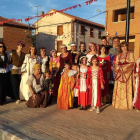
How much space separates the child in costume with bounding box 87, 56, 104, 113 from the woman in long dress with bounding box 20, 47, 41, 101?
1.86 m

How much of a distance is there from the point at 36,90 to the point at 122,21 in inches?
530

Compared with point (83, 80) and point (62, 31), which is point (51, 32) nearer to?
point (62, 31)

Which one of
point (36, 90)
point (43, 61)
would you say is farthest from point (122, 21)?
point (36, 90)

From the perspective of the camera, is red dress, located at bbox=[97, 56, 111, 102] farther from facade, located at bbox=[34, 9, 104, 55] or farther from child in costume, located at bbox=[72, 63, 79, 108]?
facade, located at bbox=[34, 9, 104, 55]

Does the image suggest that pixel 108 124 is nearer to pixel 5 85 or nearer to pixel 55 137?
pixel 55 137

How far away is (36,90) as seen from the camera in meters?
5.58

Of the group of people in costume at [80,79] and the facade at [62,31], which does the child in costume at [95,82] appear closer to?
the group of people in costume at [80,79]

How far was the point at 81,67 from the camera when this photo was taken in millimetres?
5277

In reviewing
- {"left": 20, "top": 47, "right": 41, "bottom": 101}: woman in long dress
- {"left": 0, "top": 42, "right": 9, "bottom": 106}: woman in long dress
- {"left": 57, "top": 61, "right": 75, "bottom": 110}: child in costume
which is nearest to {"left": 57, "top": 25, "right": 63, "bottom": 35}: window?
{"left": 20, "top": 47, "right": 41, "bottom": 101}: woman in long dress

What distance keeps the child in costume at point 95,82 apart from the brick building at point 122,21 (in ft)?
37.1

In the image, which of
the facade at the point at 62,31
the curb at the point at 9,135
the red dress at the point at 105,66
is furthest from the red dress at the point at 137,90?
the facade at the point at 62,31

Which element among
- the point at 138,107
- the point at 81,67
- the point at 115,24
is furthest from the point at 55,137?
the point at 115,24

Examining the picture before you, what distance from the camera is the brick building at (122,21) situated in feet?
51.5

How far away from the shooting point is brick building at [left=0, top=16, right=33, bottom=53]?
2517cm
